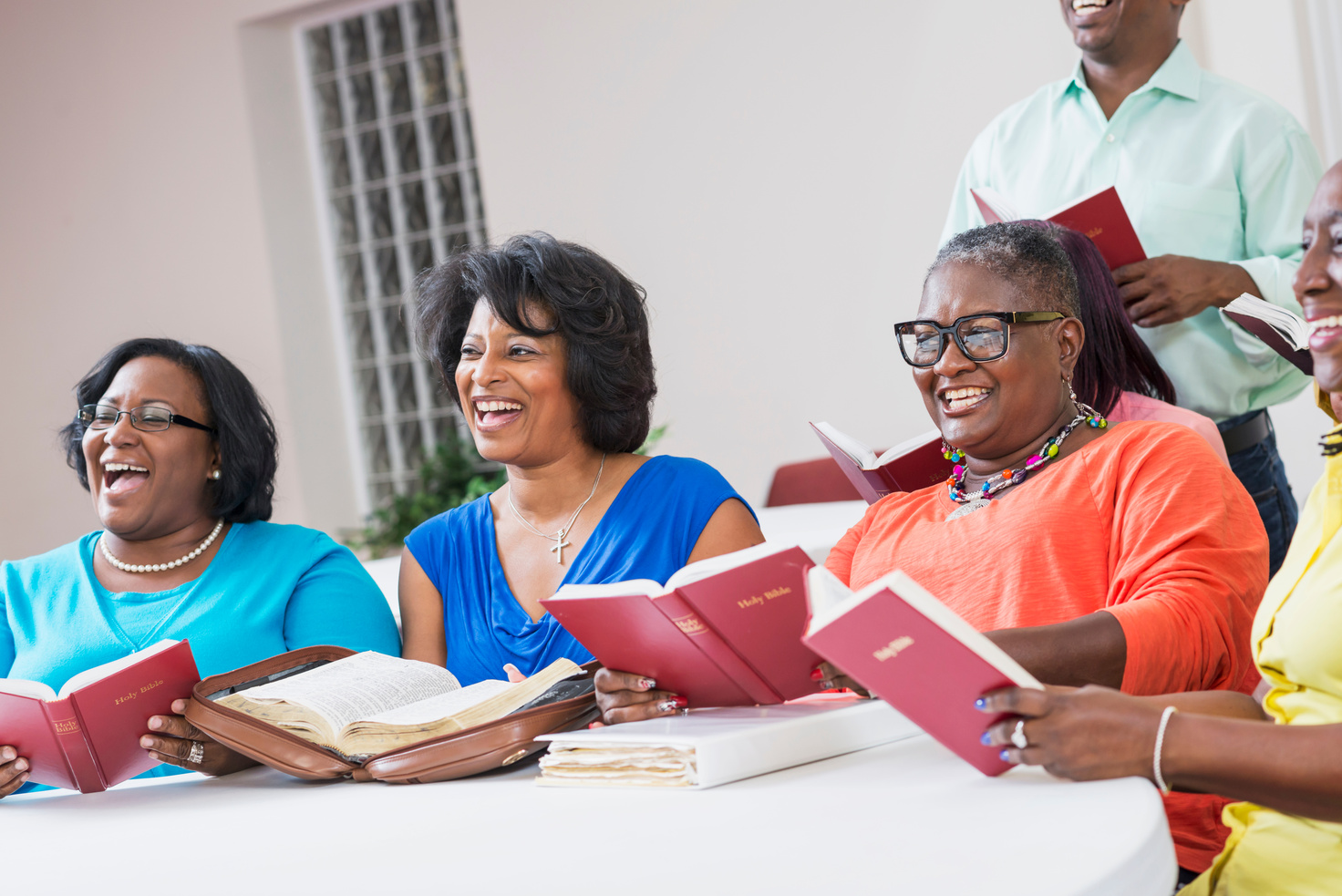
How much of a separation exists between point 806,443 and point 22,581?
13.7 feet

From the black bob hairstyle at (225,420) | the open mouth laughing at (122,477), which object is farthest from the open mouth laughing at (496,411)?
the open mouth laughing at (122,477)

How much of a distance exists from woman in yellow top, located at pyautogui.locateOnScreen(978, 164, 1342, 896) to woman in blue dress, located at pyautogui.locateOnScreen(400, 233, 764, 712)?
1086 millimetres

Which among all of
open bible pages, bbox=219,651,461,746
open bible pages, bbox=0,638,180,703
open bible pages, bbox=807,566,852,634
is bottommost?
open bible pages, bbox=219,651,461,746

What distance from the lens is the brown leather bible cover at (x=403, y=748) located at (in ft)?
5.31

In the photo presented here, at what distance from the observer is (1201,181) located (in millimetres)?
2637

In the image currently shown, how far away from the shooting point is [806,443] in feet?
20.2

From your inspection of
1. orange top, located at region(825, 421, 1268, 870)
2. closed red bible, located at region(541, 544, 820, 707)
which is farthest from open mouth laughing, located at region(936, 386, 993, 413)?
closed red bible, located at region(541, 544, 820, 707)

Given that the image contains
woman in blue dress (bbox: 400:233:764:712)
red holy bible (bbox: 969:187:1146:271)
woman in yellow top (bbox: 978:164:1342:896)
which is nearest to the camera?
woman in yellow top (bbox: 978:164:1342:896)

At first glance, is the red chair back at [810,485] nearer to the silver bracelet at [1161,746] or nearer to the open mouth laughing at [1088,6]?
the open mouth laughing at [1088,6]

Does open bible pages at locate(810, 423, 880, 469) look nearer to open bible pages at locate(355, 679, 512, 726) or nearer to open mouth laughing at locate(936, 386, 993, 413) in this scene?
open mouth laughing at locate(936, 386, 993, 413)

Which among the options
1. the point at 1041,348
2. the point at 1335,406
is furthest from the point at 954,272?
the point at 1335,406

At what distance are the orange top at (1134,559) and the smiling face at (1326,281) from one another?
0.35 m

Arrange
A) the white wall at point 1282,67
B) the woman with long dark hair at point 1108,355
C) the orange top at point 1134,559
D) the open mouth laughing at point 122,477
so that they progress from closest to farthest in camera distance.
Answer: the orange top at point 1134,559
the woman with long dark hair at point 1108,355
the open mouth laughing at point 122,477
the white wall at point 1282,67

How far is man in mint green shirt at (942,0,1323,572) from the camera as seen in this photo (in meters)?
2.55
